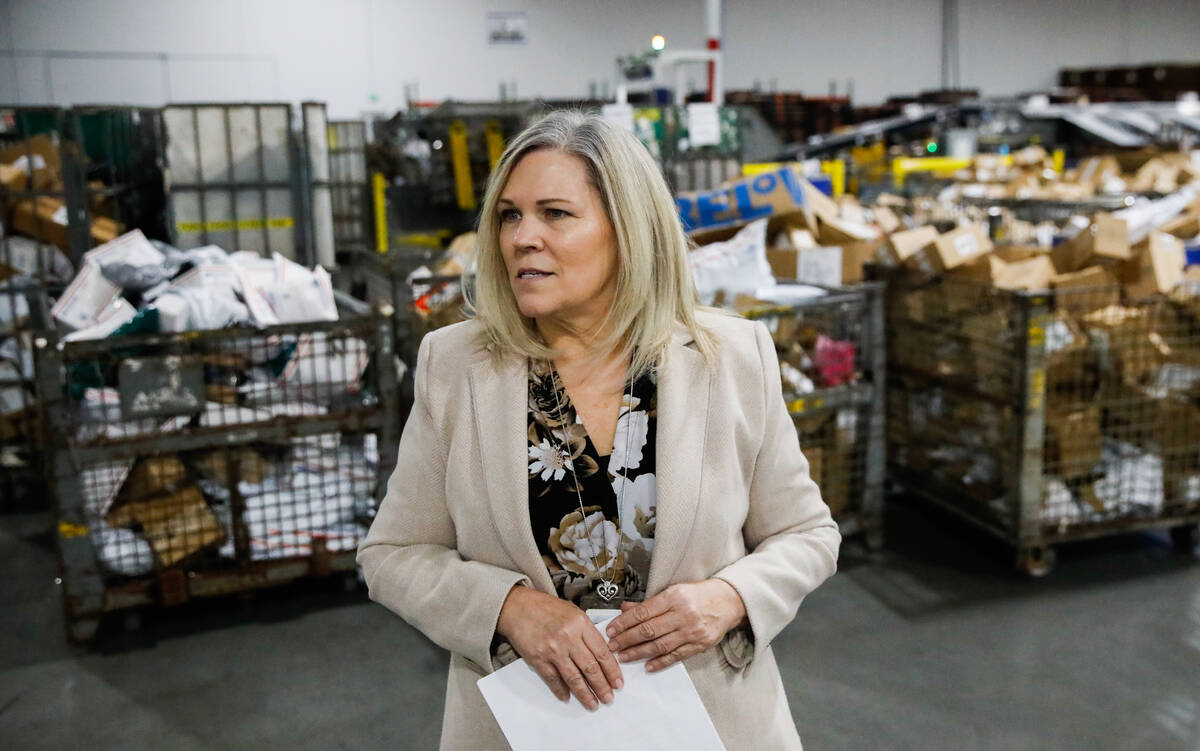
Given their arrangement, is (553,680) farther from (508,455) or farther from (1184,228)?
(1184,228)

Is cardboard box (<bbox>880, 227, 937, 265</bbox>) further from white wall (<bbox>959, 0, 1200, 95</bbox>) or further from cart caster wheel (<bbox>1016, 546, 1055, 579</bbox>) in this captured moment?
white wall (<bbox>959, 0, 1200, 95</bbox>)

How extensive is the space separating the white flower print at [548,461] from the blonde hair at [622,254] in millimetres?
140

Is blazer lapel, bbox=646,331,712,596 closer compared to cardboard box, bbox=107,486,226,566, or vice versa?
blazer lapel, bbox=646,331,712,596

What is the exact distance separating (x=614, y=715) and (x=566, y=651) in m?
0.11

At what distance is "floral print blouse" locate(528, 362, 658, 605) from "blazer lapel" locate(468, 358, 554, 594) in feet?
0.11

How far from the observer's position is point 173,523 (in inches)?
143

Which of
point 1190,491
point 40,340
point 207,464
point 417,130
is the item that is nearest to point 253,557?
point 207,464

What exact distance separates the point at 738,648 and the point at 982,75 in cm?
2105

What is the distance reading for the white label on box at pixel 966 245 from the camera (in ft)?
13.8

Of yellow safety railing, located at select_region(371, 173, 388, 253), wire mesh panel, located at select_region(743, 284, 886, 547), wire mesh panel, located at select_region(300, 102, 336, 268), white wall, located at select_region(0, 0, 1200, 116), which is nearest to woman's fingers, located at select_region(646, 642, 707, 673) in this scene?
wire mesh panel, located at select_region(743, 284, 886, 547)

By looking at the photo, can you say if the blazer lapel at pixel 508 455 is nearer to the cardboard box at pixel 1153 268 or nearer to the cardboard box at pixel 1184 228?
the cardboard box at pixel 1153 268

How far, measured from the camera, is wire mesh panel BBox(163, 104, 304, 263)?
16.4 ft

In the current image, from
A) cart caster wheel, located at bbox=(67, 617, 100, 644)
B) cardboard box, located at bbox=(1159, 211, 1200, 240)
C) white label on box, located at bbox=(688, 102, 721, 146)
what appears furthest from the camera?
white label on box, located at bbox=(688, 102, 721, 146)

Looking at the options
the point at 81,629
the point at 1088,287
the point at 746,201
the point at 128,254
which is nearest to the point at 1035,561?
the point at 1088,287
